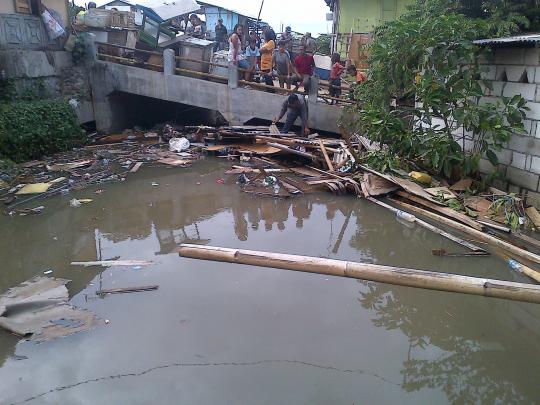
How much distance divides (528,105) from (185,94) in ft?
32.8

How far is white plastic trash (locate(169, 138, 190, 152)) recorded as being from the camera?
42.8ft

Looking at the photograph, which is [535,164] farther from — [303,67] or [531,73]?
[303,67]

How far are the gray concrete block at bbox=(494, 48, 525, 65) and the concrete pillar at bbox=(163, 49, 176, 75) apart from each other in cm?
949

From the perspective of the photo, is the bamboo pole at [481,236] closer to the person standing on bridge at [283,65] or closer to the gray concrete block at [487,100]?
the gray concrete block at [487,100]

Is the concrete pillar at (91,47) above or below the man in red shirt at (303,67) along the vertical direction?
above

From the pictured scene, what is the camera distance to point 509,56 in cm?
802

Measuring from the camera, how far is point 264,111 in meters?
13.6

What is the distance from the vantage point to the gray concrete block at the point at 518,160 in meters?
7.83

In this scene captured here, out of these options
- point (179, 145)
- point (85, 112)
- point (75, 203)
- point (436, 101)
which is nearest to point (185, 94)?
point (179, 145)

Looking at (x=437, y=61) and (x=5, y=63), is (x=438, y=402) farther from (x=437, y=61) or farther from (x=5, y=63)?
(x=5, y=63)

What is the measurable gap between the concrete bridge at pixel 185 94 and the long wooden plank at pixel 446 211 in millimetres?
5042

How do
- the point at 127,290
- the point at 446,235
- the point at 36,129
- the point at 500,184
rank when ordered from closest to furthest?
the point at 127,290, the point at 446,235, the point at 500,184, the point at 36,129

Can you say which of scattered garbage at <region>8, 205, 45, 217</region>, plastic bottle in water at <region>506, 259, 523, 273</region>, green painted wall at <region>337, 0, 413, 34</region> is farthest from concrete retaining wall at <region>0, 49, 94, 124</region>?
green painted wall at <region>337, 0, 413, 34</region>

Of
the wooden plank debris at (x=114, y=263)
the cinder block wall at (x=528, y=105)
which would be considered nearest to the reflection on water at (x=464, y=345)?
the wooden plank debris at (x=114, y=263)
